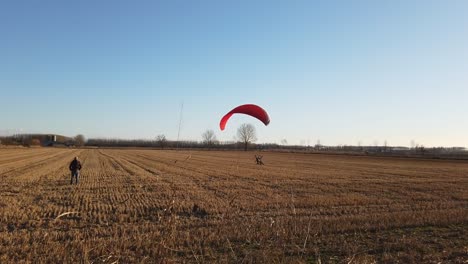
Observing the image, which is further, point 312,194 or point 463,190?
point 463,190

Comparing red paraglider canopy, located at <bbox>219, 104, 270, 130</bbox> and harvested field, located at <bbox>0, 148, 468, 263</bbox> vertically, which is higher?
red paraglider canopy, located at <bbox>219, 104, 270, 130</bbox>

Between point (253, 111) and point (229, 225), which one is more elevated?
point (253, 111)

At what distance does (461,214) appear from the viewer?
571 inches

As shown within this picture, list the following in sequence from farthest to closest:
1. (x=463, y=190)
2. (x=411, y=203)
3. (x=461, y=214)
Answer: (x=463, y=190)
(x=411, y=203)
(x=461, y=214)

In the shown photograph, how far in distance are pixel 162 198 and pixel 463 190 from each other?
56.8 feet

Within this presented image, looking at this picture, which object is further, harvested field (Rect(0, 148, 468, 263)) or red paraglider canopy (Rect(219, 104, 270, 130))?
red paraglider canopy (Rect(219, 104, 270, 130))

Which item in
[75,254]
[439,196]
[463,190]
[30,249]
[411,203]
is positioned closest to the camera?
[75,254]

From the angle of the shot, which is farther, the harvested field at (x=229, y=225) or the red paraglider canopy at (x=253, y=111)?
the red paraglider canopy at (x=253, y=111)

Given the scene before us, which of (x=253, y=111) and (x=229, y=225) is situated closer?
→ (x=253, y=111)

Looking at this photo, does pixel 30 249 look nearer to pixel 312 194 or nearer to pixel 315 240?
pixel 315 240

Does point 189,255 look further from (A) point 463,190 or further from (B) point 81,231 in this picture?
(A) point 463,190

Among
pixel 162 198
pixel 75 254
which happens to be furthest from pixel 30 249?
pixel 162 198

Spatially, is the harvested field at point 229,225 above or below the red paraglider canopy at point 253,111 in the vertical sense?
below

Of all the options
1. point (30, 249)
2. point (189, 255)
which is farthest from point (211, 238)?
point (30, 249)
